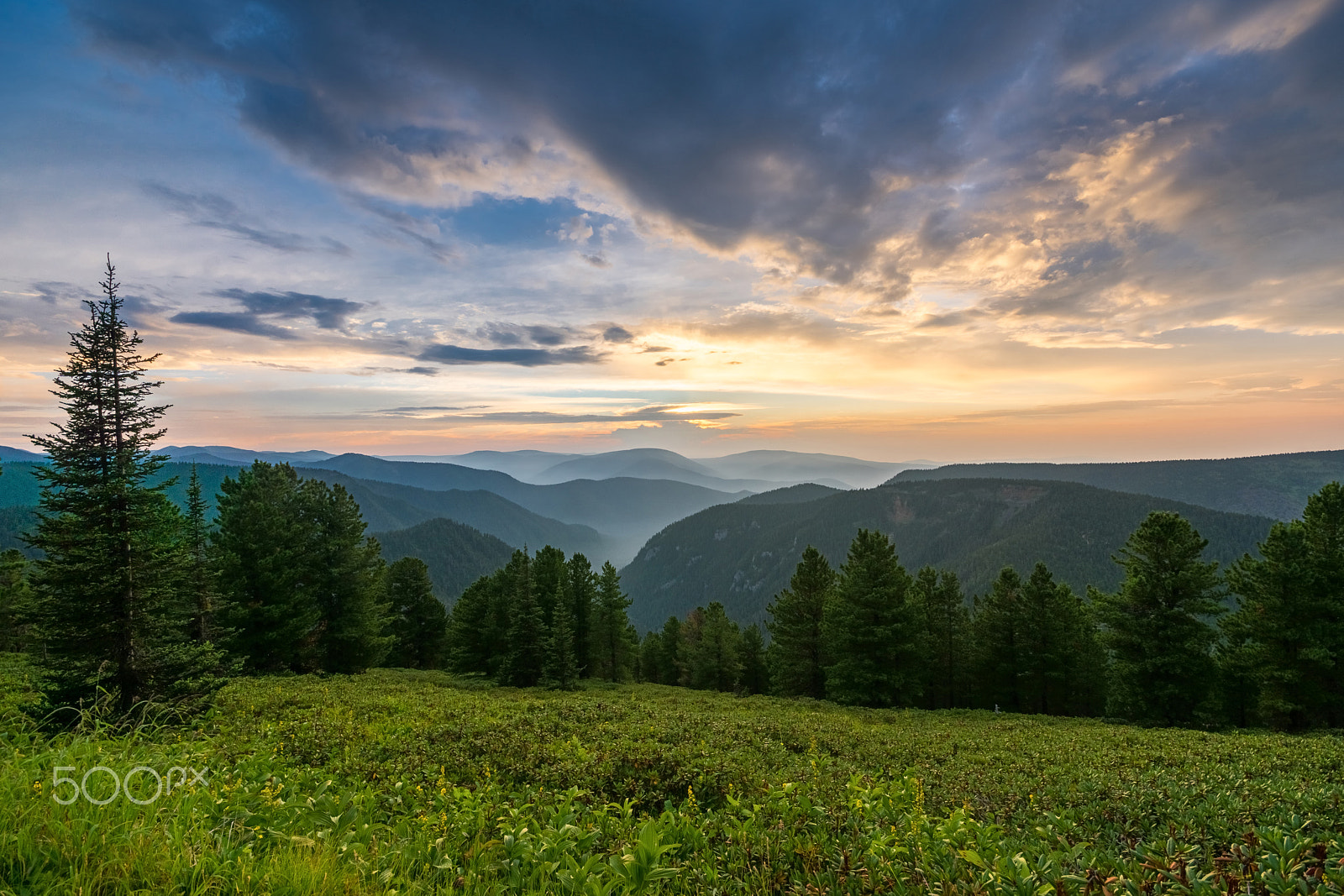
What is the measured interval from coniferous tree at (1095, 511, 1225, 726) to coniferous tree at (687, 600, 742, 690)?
28.2 metres

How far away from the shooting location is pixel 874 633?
29.6 metres

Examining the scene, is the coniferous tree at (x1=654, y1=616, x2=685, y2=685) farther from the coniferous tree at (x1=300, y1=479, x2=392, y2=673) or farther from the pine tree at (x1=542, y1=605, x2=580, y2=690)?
the coniferous tree at (x1=300, y1=479, x2=392, y2=673)

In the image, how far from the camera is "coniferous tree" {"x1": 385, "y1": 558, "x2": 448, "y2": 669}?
4912cm

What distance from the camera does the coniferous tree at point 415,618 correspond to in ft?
161

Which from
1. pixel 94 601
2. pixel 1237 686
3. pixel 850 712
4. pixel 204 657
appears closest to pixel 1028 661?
pixel 1237 686

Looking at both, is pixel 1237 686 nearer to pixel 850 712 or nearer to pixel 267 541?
pixel 850 712

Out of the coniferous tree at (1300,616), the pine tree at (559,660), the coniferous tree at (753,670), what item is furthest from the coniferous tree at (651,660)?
the coniferous tree at (1300,616)

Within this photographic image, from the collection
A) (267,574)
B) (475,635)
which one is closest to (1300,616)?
(475,635)

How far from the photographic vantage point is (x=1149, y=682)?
24.0 meters

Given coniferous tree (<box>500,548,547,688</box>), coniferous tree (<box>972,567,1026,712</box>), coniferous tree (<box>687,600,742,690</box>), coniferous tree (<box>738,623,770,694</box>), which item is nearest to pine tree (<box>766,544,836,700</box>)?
coniferous tree (<box>687,600,742,690</box>)

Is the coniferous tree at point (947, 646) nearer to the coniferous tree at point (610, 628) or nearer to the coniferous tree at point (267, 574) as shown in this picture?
the coniferous tree at point (610, 628)

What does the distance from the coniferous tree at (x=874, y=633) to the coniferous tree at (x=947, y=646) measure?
19.7 ft

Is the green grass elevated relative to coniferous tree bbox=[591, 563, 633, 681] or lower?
elevated

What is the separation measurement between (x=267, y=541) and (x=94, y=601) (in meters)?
16.4
